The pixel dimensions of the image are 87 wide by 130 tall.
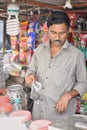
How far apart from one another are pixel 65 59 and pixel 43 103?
371mm

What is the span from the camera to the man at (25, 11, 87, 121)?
1.67 meters

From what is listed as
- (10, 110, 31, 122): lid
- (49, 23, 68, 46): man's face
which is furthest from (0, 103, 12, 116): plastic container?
(49, 23, 68, 46): man's face

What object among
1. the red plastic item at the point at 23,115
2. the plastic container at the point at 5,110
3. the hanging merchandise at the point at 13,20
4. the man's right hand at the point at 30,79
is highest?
the hanging merchandise at the point at 13,20

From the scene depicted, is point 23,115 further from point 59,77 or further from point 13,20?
point 13,20

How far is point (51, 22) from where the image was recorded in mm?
1679

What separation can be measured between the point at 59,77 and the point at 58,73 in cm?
3

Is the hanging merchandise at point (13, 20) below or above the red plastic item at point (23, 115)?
above

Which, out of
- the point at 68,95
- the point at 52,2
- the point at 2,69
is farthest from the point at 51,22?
the point at 2,69

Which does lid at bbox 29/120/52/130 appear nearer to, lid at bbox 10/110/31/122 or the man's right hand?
lid at bbox 10/110/31/122

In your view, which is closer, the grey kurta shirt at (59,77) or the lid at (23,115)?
the lid at (23,115)

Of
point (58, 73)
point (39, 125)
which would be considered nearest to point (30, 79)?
point (58, 73)

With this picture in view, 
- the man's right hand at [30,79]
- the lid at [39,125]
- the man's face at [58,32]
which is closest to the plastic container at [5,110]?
the lid at [39,125]

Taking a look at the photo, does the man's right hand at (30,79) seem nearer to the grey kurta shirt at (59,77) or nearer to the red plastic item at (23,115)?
the grey kurta shirt at (59,77)

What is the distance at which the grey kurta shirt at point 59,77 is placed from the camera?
171 centimetres
